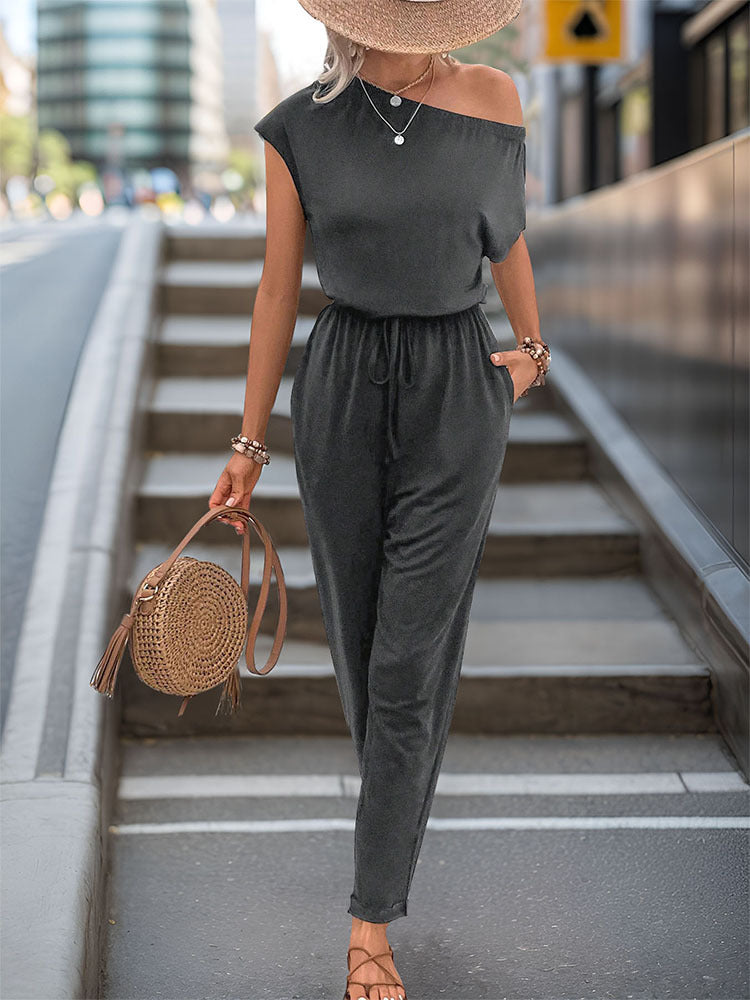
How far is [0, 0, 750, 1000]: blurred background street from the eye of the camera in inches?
116

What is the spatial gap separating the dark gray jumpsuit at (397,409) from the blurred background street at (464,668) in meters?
0.58

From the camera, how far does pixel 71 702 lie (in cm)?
369

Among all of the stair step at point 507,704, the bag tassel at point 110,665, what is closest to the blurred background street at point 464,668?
the stair step at point 507,704

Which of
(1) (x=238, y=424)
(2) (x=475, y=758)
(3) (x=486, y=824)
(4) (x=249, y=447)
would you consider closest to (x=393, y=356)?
(4) (x=249, y=447)

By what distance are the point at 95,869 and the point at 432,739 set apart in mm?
885

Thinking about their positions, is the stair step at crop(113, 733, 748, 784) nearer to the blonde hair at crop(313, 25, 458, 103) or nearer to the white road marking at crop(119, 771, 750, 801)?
the white road marking at crop(119, 771, 750, 801)

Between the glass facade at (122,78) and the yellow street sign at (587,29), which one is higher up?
the glass facade at (122,78)

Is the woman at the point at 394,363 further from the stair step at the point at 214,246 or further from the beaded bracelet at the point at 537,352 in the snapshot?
the stair step at the point at 214,246

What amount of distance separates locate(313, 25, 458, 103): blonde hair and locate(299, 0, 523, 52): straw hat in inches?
1.5

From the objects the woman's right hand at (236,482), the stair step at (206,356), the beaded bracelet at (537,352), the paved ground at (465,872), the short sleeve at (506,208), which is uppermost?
the short sleeve at (506,208)

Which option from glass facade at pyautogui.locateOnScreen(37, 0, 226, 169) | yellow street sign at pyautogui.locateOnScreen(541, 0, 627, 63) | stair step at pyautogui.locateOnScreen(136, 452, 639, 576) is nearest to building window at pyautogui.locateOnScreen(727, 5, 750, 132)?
yellow street sign at pyautogui.locateOnScreen(541, 0, 627, 63)

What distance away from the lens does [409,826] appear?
260 cm

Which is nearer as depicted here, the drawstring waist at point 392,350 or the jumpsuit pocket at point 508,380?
the drawstring waist at point 392,350

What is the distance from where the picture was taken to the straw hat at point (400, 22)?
2.36 metres
